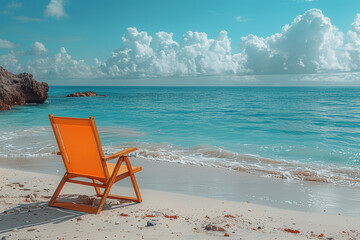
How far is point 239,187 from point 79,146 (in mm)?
2956

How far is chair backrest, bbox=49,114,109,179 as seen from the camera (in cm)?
371

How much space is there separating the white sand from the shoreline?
34cm

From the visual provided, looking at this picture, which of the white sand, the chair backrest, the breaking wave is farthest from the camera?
the breaking wave

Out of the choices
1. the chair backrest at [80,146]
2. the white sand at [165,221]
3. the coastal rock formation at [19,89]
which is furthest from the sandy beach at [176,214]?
the coastal rock formation at [19,89]

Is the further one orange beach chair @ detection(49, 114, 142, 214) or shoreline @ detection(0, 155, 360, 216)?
shoreline @ detection(0, 155, 360, 216)

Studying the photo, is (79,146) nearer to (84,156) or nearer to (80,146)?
(80,146)

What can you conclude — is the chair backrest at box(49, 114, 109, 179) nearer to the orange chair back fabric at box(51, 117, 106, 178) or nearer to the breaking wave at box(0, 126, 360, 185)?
the orange chair back fabric at box(51, 117, 106, 178)

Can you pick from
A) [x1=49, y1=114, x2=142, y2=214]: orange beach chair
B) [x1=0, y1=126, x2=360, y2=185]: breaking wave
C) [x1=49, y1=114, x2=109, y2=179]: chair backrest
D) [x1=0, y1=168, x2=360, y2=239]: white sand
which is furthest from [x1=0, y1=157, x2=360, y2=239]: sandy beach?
[x1=0, y1=126, x2=360, y2=185]: breaking wave

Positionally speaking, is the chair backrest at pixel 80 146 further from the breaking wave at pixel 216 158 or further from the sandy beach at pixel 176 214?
the breaking wave at pixel 216 158

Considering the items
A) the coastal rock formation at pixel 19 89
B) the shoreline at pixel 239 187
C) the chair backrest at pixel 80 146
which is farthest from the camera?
the coastal rock formation at pixel 19 89

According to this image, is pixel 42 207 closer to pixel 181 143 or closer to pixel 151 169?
pixel 151 169

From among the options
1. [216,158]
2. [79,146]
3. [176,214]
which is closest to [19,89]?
[216,158]

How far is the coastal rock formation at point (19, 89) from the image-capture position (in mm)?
23750

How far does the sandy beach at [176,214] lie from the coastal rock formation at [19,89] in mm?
21108
